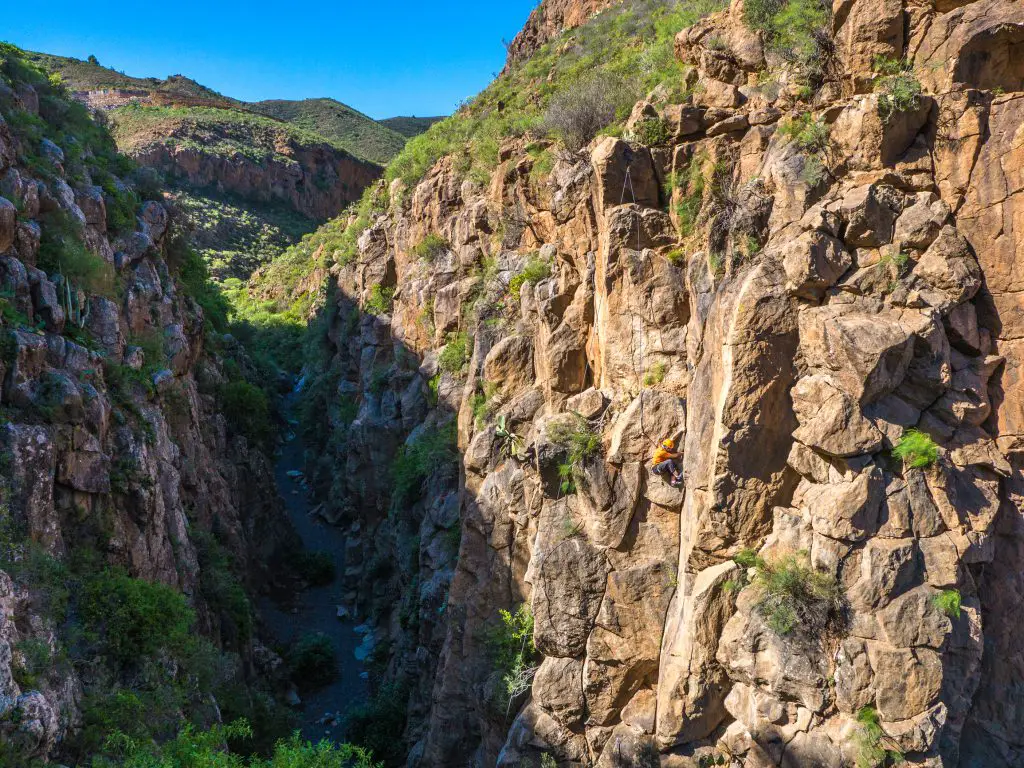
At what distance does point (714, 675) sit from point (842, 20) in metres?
13.0

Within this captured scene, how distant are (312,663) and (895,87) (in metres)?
23.5

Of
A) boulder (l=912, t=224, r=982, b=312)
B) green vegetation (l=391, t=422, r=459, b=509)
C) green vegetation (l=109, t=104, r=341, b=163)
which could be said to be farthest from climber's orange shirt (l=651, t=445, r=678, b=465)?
green vegetation (l=109, t=104, r=341, b=163)

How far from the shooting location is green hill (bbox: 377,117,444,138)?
105 m

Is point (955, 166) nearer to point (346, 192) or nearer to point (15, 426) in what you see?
point (15, 426)

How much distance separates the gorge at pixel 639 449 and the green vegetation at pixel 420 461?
22cm

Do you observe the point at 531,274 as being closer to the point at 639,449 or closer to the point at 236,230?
the point at 639,449

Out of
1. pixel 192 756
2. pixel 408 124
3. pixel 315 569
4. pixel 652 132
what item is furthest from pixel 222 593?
pixel 408 124

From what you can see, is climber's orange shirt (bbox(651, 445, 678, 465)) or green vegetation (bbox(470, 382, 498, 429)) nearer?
climber's orange shirt (bbox(651, 445, 678, 465))

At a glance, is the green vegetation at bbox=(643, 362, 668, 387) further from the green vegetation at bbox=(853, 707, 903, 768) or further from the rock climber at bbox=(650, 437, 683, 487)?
the green vegetation at bbox=(853, 707, 903, 768)

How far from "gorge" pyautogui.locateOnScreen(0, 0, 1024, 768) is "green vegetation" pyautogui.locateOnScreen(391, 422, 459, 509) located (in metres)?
0.22

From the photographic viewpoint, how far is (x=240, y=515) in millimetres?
27344

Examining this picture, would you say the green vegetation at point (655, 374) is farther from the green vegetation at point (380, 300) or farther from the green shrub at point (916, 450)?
the green vegetation at point (380, 300)

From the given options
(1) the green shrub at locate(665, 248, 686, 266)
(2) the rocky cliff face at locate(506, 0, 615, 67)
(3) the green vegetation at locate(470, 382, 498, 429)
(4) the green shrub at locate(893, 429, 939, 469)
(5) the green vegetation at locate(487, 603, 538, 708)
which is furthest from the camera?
(2) the rocky cliff face at locate(506, 0, 615, 67)

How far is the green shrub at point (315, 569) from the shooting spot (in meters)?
28.8
